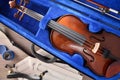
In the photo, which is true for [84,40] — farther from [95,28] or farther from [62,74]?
[62,74]

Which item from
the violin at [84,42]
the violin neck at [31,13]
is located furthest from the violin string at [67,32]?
the violin neck at [31,13]

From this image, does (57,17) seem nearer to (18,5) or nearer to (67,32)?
(67,32)

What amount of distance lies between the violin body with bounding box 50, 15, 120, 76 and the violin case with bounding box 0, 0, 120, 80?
23 mm

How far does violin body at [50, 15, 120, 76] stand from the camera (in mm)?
1176

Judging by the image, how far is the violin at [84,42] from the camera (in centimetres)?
117

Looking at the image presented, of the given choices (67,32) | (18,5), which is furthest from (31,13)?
(67,32)

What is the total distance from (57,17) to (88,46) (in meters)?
0.25

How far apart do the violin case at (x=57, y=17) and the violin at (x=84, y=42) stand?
25 mm

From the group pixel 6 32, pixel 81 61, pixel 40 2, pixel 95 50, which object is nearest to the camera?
pixel 95 50

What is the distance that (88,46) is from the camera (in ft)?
4.00

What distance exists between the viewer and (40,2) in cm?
138

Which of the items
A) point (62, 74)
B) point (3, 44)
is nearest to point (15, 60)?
point (3, 44)

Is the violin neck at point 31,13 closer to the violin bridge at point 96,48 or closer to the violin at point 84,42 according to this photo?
the violin at point 84,42

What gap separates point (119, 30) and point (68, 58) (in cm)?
32
